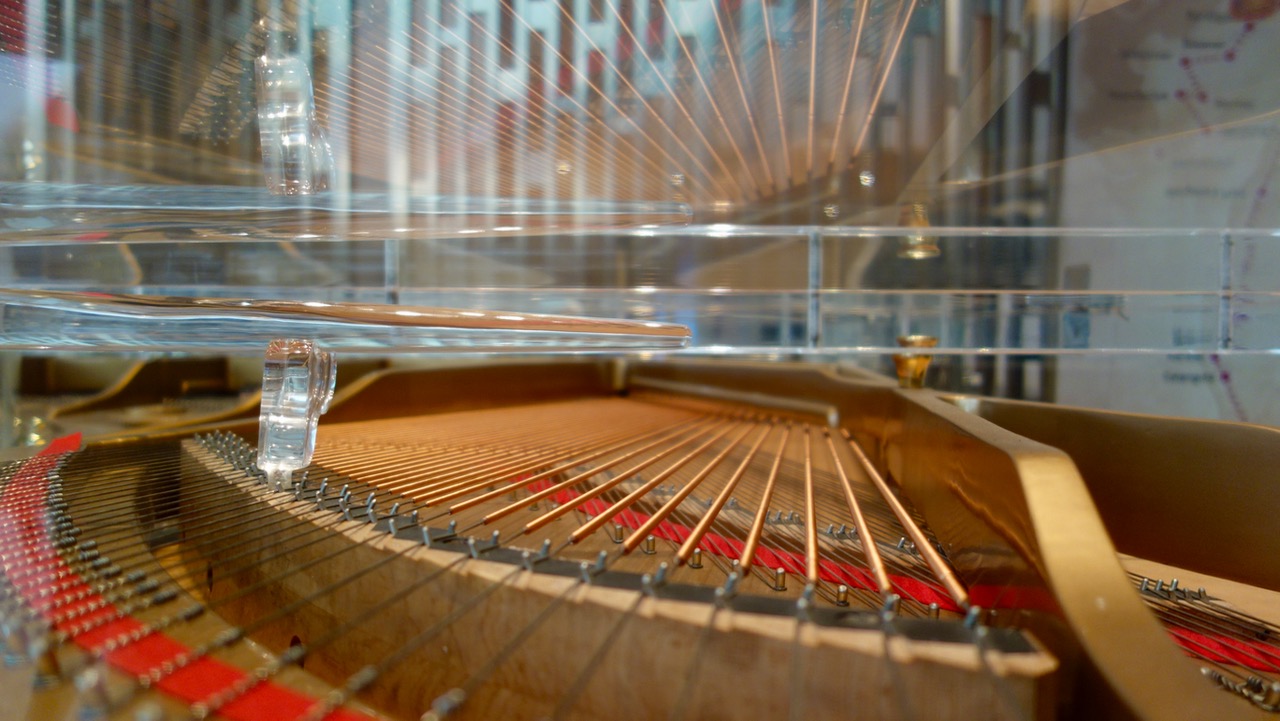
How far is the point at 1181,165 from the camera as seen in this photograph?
3.13 meters

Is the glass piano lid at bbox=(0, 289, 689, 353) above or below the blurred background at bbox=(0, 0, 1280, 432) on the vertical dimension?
below

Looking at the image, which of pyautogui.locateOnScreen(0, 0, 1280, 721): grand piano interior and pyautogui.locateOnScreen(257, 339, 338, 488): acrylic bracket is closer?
pyautogui.locateOnScreen(0, 0, 1280, 721): grand piano interior

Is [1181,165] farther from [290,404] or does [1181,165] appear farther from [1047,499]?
[290,404]

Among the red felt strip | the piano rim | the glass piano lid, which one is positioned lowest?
the red felt strip

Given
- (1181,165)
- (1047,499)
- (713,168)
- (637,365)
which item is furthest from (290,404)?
(1181,165)

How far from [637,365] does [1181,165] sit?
8.59ft

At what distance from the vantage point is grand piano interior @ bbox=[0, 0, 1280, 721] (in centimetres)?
75

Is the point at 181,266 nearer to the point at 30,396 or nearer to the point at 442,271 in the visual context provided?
the point at 30,396

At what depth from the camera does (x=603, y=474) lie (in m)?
1.68

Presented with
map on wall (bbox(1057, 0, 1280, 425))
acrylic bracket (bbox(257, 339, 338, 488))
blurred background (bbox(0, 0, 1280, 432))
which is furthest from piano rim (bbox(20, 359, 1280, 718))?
map on wall (bbox(1057, 0, 1280, 425))

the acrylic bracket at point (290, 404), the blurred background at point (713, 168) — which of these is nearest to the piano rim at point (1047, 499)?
the acrylic bracket at point (290, 404)

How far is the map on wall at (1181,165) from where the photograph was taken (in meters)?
2.84

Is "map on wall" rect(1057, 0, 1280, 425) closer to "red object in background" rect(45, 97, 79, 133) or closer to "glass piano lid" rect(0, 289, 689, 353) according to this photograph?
"glass piano lid" rect(0, 289, 689, 353)

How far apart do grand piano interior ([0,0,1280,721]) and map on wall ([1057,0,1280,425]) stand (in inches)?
0.6
